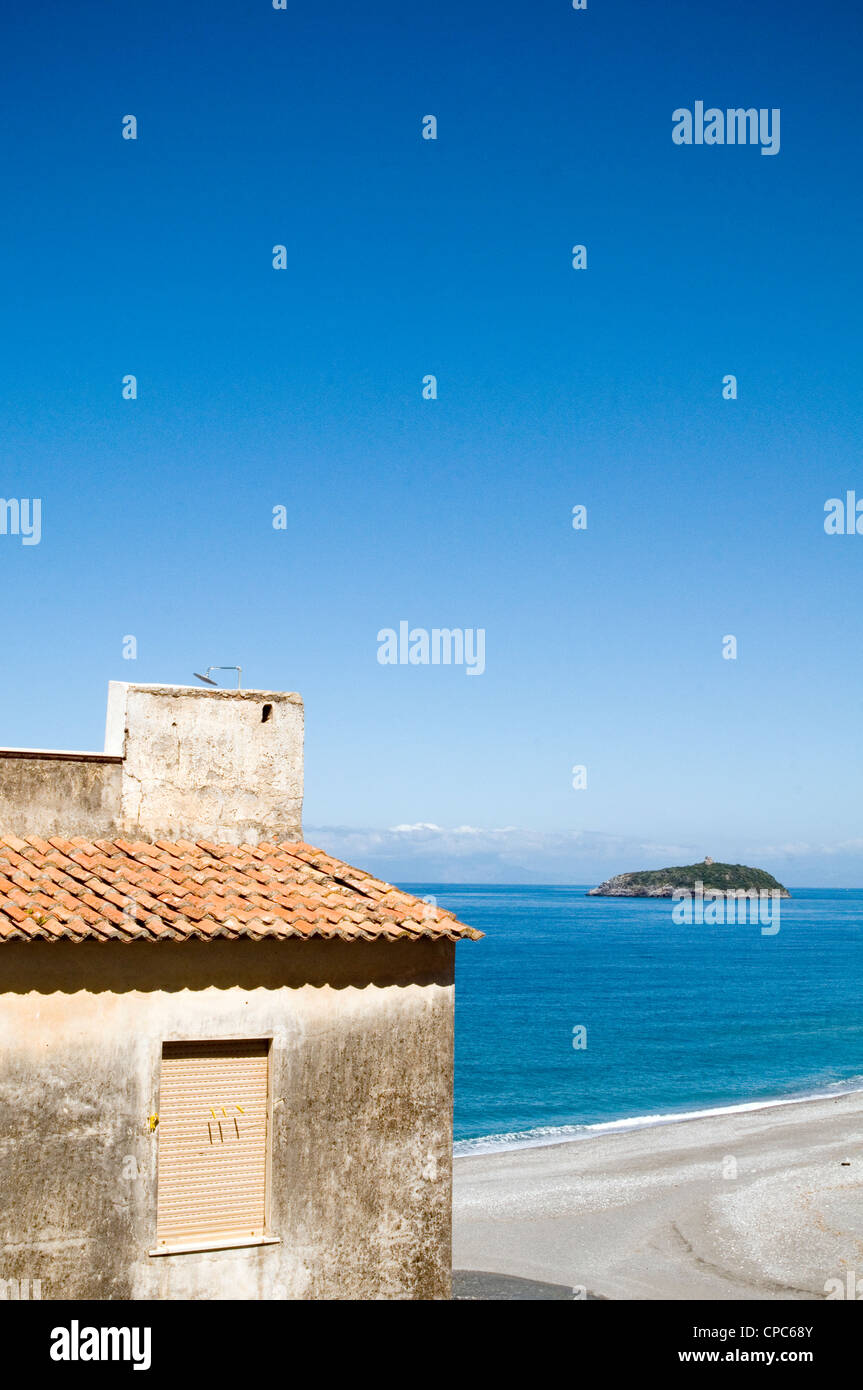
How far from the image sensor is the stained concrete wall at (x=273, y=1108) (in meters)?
11.2

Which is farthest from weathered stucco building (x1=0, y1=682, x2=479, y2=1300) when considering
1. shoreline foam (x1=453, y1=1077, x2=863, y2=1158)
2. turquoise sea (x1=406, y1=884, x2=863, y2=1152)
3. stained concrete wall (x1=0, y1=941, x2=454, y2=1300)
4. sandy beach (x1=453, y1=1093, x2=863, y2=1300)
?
turquoise sea (x1=406, y1=884, x2=863, y2=1152)

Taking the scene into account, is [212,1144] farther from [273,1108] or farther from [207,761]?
[207,761]

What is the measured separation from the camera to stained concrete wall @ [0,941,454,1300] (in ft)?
36.7

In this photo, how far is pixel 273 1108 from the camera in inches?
476

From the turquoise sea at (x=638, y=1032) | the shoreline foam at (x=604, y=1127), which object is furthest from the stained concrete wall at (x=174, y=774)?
the turquoise sea at (x=638, y=1032)

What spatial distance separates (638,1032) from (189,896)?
6621 centimetres

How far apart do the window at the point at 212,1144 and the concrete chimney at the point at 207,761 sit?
9.28 ft

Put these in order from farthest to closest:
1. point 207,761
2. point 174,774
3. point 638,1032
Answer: point 638,1032, point 207,761, point 174,774

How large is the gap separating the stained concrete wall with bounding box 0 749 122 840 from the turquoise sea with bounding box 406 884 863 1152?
32396mm

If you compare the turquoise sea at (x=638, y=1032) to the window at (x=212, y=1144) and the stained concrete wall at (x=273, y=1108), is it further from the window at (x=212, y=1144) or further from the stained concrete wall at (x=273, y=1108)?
the window at (x=212, y=1144)

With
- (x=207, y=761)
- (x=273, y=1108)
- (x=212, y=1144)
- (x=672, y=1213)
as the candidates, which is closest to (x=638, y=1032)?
(x=672, y=1213)

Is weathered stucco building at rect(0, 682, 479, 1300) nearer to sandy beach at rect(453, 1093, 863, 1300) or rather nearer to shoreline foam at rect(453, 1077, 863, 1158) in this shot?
sandy beach at rect(453, 1093, 863, 1300)
